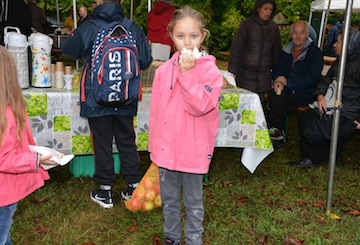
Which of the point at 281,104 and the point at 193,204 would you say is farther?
the point at 281,104

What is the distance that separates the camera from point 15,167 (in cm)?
199

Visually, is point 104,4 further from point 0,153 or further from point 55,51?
point 55,51

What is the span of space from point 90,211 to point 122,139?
614mm

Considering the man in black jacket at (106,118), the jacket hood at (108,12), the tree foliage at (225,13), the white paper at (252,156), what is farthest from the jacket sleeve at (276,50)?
the tree foliage at (225,13)

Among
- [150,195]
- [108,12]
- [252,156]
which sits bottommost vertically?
[150,195]

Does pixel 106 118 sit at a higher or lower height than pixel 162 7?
lower

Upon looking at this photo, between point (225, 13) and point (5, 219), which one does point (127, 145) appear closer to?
point (5, 219)

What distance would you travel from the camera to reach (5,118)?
2021mm

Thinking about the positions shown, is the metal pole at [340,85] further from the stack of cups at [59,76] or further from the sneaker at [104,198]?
the stack of cups at [59,76]

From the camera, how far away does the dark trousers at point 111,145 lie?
3391 mm

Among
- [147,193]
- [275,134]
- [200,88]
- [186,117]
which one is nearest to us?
[200,88]

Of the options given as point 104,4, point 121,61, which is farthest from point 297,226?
point 104,4

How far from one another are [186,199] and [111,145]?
3.22 feet

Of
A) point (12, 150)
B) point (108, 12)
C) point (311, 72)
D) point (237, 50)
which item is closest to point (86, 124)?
point (108, 12)
